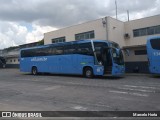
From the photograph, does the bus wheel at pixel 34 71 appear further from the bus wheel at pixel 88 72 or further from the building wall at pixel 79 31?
the bus wheel at pixel 88 72

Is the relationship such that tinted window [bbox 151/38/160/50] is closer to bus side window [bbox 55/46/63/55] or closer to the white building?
the white building

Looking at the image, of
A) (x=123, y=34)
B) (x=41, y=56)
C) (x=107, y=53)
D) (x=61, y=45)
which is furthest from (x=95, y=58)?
(x=123, y=34)

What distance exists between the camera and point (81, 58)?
823 inches

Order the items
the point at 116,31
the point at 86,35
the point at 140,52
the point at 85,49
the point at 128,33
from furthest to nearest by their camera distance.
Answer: the point at 86,35 < the point at 128,33 < the point at 116,31 < the point at 140,52 < the point at 85,49

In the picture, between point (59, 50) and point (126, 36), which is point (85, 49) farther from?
point (126, 36)

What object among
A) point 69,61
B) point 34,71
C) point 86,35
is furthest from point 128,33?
point 34,71

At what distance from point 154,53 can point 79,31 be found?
532 inches

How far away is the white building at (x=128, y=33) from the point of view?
26141 mm

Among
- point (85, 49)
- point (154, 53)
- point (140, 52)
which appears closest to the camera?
point (154, 53)

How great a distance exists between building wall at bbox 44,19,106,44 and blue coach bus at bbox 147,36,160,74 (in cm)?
880

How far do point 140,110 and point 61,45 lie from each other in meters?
15.8

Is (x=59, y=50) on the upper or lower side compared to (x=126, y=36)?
lower

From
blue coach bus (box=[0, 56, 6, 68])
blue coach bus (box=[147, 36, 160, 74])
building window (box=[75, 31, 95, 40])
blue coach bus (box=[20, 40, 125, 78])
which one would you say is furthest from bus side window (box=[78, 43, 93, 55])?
blue coach bus (box=[0, 56, 6, 68])

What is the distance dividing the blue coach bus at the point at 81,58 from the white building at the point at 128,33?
627 cm
